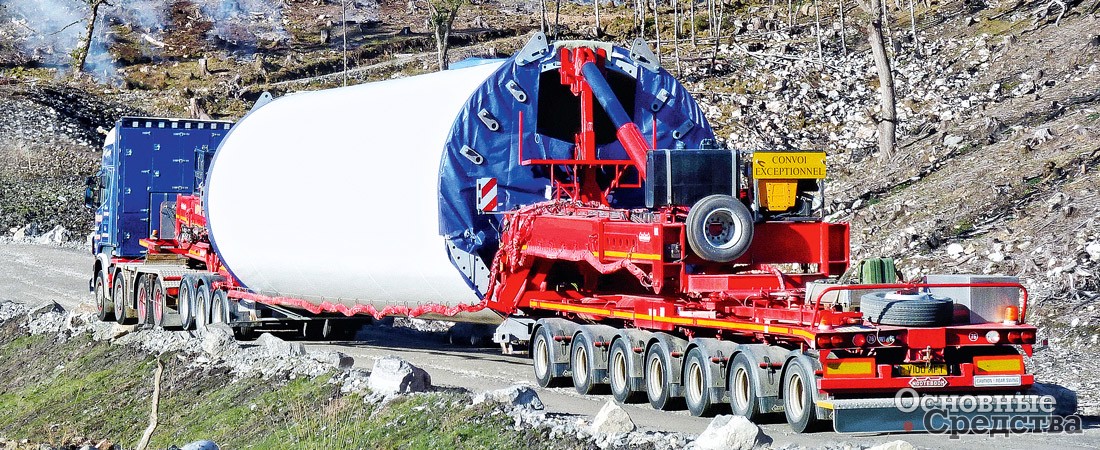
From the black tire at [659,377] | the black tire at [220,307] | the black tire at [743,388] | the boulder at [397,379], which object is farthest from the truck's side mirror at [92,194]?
the black tire at [743,388]

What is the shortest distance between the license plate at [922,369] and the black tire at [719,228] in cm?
276

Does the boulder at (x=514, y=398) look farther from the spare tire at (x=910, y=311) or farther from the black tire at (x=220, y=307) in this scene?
the black tire at (x=220, y=307)

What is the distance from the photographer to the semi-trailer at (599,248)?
12.4 meters

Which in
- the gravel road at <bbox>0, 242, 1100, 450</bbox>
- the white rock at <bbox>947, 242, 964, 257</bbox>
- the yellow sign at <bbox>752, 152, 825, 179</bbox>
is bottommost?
the gravel road at <bbox>0, 242, 1100, 450</bbox>

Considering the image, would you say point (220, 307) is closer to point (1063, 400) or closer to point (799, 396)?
point (799, 396)

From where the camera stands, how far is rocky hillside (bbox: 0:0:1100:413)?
25.4m

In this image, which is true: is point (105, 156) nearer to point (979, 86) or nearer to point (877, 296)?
point (877, 296)

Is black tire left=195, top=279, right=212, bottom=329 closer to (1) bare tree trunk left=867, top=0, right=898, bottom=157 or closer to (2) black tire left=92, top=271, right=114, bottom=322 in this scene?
(2) black tire left=92, top=271, right=114, bottom=322

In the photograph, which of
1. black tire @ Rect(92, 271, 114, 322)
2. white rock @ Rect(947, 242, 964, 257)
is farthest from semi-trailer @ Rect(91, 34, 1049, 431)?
white rock @ Rect(947, 242, 964, 257)

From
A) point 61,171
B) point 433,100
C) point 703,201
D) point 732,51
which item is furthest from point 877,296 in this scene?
point 732,51

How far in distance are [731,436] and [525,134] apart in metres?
7.35

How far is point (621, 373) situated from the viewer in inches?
616

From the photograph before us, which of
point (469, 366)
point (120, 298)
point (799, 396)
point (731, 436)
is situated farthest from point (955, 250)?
point (120, 298)

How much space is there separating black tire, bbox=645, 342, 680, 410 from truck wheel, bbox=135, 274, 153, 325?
13831 millimetres
